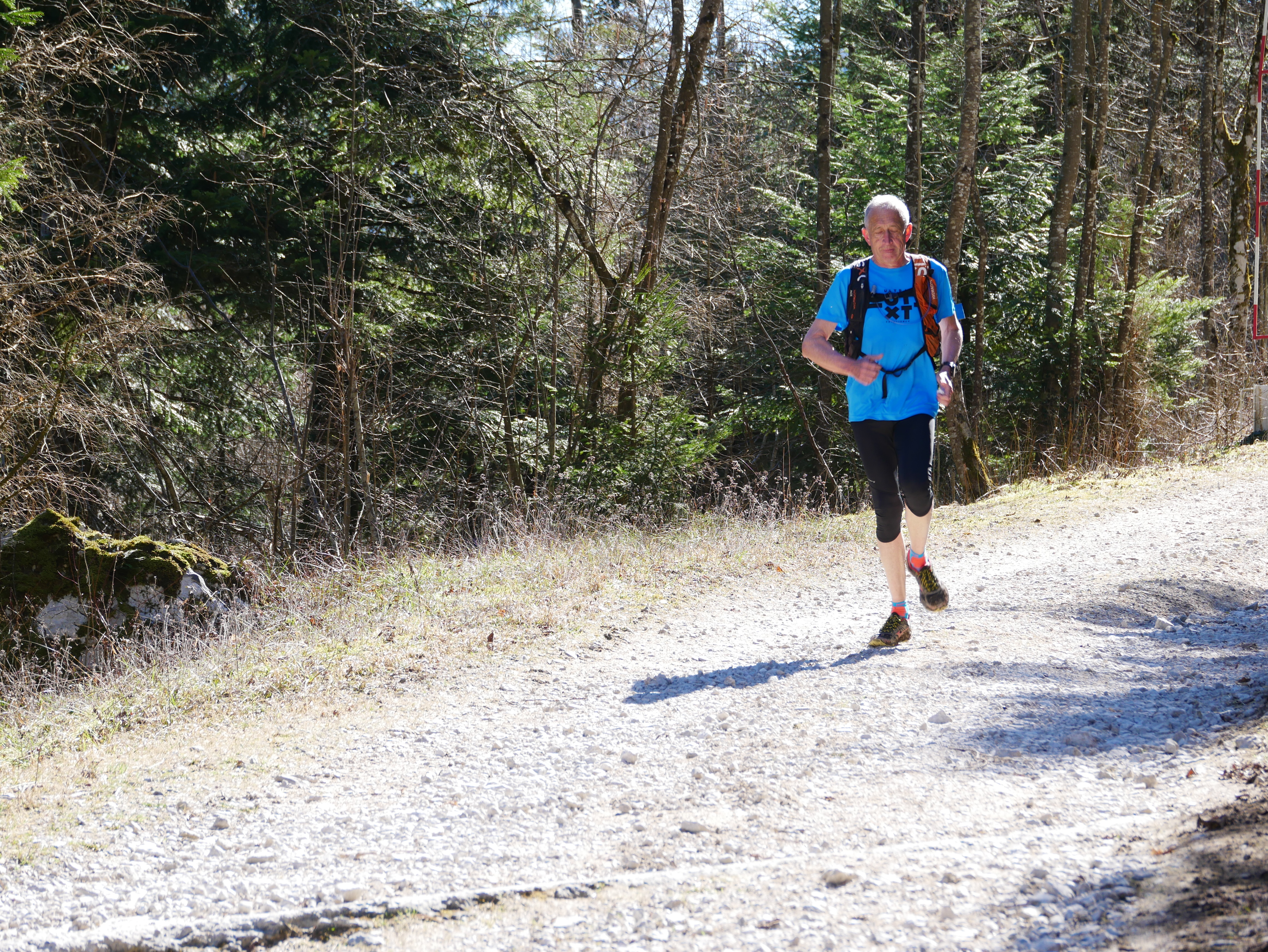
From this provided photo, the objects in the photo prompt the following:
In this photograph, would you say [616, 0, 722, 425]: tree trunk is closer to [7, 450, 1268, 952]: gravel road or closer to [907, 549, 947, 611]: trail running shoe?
[907, 549, 947, 611]: trail running shoe

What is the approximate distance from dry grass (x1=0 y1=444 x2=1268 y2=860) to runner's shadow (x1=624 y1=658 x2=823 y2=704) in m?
1.00

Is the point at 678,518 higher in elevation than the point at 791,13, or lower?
lower

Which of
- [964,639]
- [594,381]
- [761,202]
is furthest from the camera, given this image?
[761,202]

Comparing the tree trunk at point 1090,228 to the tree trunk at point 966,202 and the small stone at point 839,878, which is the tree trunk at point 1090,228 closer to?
the tree trunk at point 966,202

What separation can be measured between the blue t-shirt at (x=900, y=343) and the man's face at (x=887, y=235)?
0.21ft

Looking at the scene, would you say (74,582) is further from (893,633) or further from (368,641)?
(893,633)

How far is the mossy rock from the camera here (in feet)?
25.9

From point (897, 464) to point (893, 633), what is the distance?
2.99 feet

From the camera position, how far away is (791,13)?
22.2 metres

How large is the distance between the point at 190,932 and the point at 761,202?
18978 millimetres

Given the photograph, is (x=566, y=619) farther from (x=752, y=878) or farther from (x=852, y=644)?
(x=752, y=878)

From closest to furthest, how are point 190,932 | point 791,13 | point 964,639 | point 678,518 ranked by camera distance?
point 190,932
point 964,639
point 678,518
point 791,13

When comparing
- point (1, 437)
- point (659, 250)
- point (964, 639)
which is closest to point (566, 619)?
point (964, 639)

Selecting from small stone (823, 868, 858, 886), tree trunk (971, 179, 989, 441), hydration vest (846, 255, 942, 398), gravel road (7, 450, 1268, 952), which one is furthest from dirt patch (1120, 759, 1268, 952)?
tree trunk (971, 179, 989, 441)
